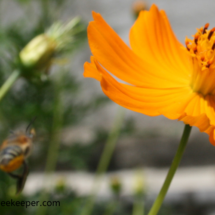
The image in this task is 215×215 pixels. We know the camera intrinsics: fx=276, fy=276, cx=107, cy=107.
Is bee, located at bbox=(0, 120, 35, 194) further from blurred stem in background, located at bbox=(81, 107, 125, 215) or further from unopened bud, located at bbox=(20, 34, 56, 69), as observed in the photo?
blurred stem in background, located at bbox=(81, 107, 125, 215)

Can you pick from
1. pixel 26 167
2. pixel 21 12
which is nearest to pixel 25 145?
pixel 26 167

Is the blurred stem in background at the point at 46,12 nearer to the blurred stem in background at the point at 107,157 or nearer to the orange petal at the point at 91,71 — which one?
the blurred stem in background at the point at 107,157

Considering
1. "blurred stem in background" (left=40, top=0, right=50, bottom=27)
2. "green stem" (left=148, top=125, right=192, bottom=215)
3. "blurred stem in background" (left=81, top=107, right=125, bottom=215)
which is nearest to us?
"green stem" (left=148, top=125, right=192, bottom=215)

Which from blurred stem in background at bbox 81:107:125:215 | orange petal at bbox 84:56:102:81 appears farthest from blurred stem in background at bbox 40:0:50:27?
orange petal at bbox 84:56:102:81

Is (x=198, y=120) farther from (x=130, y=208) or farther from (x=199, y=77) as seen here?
(x=130, y=208)

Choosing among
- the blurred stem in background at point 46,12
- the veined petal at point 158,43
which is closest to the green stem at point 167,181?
the veined petal at point 158,43

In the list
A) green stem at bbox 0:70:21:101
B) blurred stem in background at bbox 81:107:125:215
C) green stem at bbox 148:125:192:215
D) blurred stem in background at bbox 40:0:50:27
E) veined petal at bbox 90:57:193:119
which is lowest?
blurred stem in background at bbox 81:107:125:215

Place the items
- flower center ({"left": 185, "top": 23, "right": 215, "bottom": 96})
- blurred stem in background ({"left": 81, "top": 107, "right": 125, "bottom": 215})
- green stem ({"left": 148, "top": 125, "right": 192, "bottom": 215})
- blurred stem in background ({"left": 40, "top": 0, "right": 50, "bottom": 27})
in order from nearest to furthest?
green stem ({"left": 148, "top": 125, "right": 192, "bottom": 215}) → flower center ({"left": 185, "top": 23, "right": 215, "bottom": 96}) → blurred stem in background ({"left": 81, "top": 107, "right": 125, "bottom": 215}) → blurred stem in background ({"left": 40, "top": 0, "right": 50, "bottom": 27})
